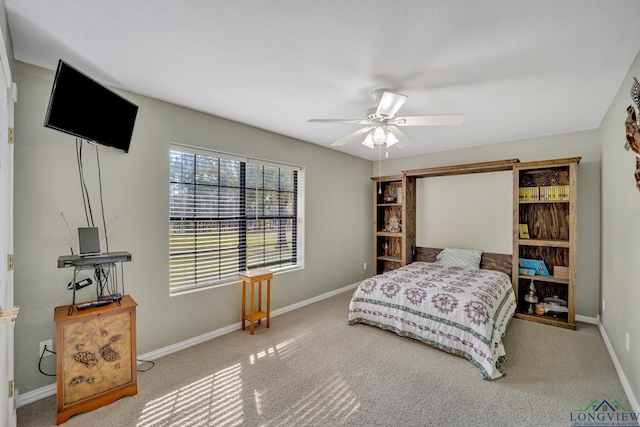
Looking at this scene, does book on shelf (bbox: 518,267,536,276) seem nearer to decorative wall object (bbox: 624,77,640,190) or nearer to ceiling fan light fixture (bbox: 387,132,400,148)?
decorative wall object (bbox: 624,77,640,190)

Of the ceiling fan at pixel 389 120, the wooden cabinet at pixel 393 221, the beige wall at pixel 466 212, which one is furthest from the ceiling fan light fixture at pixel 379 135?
the beige wall at pixel 466 212

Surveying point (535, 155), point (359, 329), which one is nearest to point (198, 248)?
point (359, 329)

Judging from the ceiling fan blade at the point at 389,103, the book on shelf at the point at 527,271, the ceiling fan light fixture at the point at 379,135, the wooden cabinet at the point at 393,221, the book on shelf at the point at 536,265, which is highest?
the ceiling fan blade at the point at 389,103

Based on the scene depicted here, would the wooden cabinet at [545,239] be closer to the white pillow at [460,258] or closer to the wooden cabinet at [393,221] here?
the white pillow at [460,258]

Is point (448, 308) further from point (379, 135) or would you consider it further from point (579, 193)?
point (579, 193)

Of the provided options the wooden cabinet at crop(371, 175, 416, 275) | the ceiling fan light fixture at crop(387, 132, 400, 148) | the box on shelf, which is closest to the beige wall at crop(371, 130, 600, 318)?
the box on shelf

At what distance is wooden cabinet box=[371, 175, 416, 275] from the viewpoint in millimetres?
4867

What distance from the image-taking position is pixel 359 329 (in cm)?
337

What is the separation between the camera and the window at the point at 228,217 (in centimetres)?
297

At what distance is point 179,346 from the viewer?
9.45 ft

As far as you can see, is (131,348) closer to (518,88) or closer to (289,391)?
(289,391)

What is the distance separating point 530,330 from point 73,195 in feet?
16.0

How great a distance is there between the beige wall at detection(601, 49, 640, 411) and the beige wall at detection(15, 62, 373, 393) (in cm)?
332

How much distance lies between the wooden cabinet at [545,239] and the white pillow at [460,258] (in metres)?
0.51
